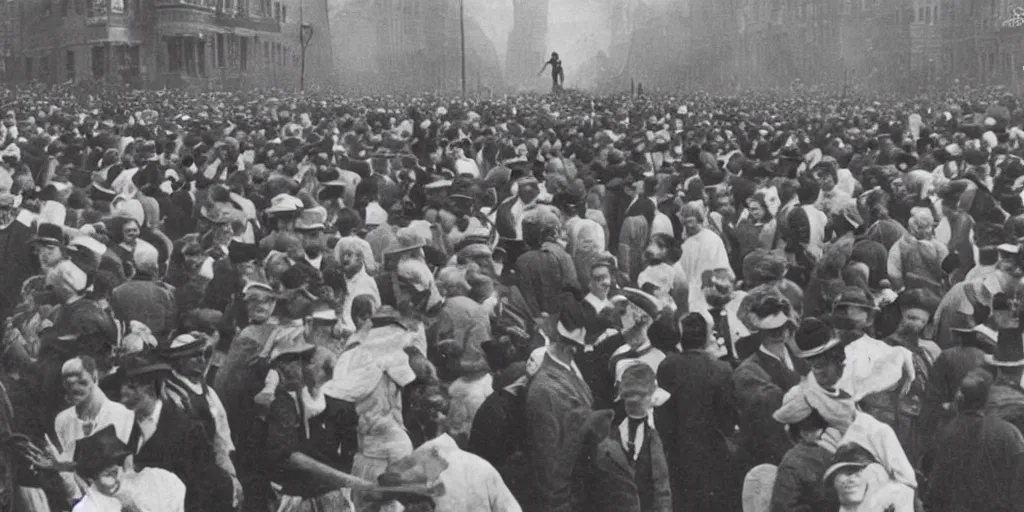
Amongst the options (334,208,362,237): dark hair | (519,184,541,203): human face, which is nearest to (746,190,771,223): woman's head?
(519,184,541,203): human face

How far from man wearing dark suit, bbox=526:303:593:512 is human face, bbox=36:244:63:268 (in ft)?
14.2

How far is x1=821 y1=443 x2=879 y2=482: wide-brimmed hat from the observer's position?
5.51 m

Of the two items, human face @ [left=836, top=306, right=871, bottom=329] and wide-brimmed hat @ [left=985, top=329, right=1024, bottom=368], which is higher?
human face @ [left=836, top=306, right=871, bottom=329]

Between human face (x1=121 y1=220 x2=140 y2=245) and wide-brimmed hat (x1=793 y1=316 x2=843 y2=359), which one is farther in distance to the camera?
human face (x1=121 y1=220 x2=140 y2=245)

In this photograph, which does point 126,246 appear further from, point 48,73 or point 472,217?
point 48,73

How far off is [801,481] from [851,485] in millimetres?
358

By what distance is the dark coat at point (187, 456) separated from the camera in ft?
20.9

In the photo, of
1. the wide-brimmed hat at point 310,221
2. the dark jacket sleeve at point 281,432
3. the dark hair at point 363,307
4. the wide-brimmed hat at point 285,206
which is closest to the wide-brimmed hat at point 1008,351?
the dark hair at point 363,307

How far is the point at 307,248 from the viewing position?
1034cm

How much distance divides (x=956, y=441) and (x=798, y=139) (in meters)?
14.2

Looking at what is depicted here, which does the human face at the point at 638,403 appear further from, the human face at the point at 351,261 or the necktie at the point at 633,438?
the human face at the point at 351,261

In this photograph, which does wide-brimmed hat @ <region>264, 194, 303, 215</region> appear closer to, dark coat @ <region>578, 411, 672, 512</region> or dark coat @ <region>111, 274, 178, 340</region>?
dark coat @ <region>111, 274, 178, 340</region>

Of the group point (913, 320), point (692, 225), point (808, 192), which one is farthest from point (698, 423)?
point (808, 192)

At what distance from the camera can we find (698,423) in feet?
23.7
